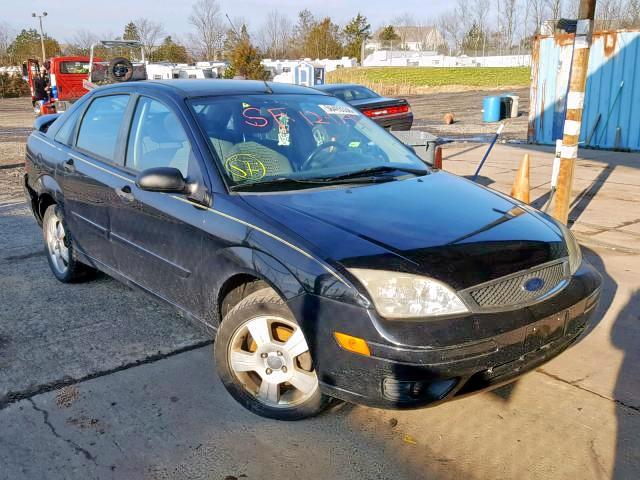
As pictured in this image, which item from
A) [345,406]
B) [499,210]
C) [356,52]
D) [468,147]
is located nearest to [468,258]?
[499,210]

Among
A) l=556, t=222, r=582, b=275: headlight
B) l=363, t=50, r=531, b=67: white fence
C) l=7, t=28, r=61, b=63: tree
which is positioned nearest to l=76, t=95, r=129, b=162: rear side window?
l=556, t=222, r=582, b=275: headlight

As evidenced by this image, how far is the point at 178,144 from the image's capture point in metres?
3.58

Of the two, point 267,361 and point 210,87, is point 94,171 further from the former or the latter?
point 267,361

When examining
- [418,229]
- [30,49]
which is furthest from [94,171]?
[30,49]

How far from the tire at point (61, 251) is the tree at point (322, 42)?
80.5 m

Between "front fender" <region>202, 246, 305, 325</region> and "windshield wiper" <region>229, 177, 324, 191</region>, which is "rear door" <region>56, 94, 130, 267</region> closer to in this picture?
"windshield wiper" <region>229, 177, 324, 191</region>

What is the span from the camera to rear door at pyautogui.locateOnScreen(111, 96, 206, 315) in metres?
3.36

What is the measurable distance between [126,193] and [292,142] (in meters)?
1.10

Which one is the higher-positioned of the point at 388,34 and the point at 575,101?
the point at 388,34

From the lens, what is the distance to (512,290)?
2.69 metres

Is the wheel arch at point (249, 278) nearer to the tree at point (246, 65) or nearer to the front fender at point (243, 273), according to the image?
the front fender at point (243, 273)

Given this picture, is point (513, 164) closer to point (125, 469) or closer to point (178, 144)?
point (178, 144)

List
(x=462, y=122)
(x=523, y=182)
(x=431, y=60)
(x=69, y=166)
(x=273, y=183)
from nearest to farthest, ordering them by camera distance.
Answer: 1. (x=273, y=183)
2. (x=69, y=166)
3. (x=523, y=182)
4. (x=462, y=122)
5. (x=431, y=60)

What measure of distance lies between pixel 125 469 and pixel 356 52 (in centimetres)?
8598
